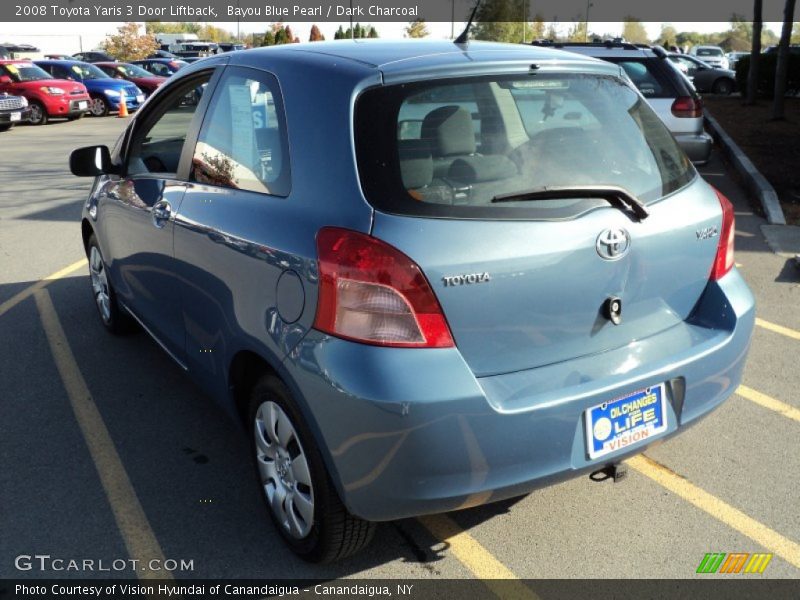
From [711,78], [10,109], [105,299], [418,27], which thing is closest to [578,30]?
[418,27]

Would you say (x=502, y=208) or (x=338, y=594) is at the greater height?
(x=502, y=208)

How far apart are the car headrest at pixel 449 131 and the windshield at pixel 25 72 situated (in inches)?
894

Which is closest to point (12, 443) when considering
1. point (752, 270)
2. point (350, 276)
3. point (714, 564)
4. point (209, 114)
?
point (209, 114)

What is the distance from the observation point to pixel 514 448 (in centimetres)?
272

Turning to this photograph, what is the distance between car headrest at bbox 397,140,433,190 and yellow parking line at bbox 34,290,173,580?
1.72m

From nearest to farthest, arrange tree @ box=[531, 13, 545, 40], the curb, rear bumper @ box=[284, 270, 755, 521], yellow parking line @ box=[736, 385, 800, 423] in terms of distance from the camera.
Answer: rear bumper @ box=[284, 270, 755, 521], yellow parking line @ box=[736, 385, 800, 423], the curb, tree @ box=[531, 13, 545, 40]

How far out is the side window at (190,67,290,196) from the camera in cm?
323

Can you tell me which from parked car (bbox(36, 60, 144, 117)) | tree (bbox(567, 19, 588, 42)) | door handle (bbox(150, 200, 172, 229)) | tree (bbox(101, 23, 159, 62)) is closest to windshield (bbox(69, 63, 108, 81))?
parked car (bbox(36, 60, 144, 117))

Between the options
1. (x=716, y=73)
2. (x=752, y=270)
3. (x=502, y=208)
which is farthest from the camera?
(x=716, y=73)

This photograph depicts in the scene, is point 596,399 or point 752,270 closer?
point 596,399

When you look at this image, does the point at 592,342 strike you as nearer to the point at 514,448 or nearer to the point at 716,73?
the point at 514,448

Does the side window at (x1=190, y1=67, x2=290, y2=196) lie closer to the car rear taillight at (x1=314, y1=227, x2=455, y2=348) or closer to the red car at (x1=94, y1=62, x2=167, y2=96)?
the car rear taillight at (x1=314, y1=227, x2=455, y2=348)

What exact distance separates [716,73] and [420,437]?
29493 mm

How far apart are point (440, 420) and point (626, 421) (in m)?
0.75
